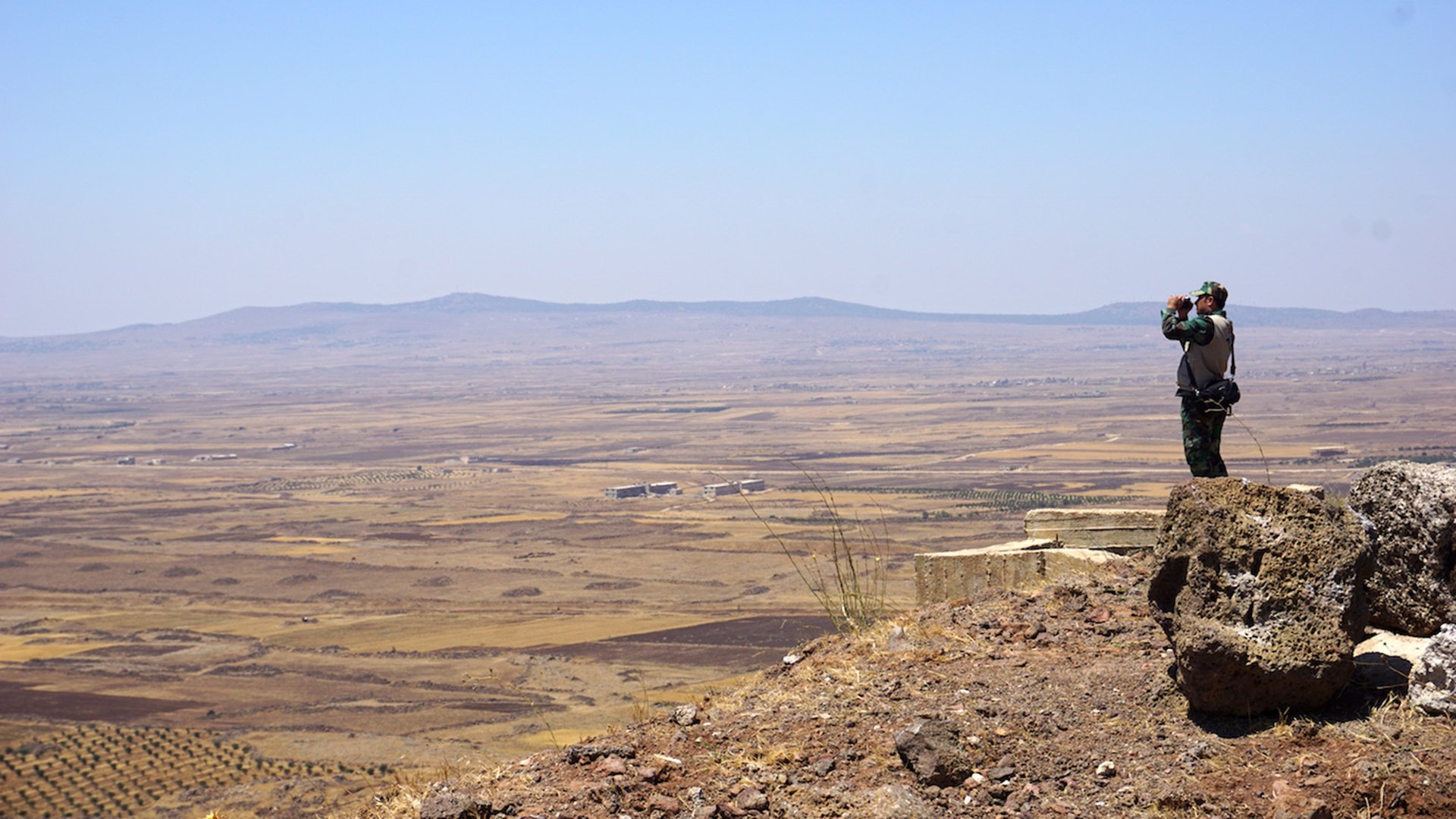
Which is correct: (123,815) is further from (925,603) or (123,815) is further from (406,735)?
(925,603)

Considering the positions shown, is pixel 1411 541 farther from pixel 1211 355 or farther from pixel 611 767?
pixel 611 767

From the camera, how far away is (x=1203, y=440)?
23.7 ft

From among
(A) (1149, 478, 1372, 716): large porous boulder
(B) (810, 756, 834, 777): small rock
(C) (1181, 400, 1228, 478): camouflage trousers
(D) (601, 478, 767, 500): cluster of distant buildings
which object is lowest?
(D) (601, 478, 767, 500): cluster of distant buildings

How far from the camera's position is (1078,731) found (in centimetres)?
512

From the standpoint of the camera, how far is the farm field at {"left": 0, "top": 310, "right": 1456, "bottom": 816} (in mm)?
30906

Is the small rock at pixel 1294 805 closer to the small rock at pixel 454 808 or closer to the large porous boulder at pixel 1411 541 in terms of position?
the large porous boulder at pixel 1411 541

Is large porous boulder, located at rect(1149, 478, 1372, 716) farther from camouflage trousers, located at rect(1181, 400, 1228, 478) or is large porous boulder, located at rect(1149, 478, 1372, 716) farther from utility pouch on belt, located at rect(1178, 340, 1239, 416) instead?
camouflage trousers, located at rect(1181, 400, 1228, 478)

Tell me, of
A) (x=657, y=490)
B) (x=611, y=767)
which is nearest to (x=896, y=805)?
(x=611, y=767)

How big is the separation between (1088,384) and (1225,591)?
190907 millimetres

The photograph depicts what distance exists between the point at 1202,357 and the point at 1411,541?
192 centimetres

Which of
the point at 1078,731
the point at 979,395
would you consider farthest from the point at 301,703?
the point at 979,395

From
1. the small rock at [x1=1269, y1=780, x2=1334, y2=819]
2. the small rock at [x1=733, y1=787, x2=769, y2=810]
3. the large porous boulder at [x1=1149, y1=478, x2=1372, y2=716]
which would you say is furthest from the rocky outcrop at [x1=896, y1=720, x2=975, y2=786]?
the small rock at [x1=1269, y1=780, x2=1334, y2=819]

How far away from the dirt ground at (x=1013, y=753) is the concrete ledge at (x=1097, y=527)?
224 centimetres

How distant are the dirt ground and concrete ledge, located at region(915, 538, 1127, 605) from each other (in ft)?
5.27
